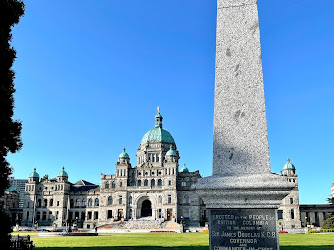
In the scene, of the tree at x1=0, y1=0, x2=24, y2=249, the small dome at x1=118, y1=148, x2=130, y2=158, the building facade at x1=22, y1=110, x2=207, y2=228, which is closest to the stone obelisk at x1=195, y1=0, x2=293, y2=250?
the tree at x1=0, y1=0, x2=24, y2=249

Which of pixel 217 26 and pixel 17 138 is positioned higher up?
pixel 217 26

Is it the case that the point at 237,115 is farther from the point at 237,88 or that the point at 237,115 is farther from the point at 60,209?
the point at 60,209

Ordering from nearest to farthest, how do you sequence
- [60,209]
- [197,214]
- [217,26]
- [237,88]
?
1. [237,88]
2. [217,26]
3. [197,214]
4. [60,209]

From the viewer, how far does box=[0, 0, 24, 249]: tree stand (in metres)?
11.7

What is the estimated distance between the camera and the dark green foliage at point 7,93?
1178 cm

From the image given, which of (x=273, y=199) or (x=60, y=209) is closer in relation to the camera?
(x=273, y=199)

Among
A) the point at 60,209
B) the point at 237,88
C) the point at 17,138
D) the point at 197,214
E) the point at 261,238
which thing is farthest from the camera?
the point at 60,209

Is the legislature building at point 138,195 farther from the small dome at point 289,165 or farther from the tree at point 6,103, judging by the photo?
the tree at point 6,103

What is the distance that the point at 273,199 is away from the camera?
5.60m

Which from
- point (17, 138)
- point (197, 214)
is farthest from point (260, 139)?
point (197, 214)

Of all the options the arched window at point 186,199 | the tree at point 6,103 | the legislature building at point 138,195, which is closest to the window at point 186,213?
the legislature building at point 138,195

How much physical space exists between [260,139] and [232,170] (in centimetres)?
79

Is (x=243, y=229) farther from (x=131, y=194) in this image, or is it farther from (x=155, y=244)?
(x=131, y=194)

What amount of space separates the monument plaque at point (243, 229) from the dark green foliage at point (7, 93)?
891cm
